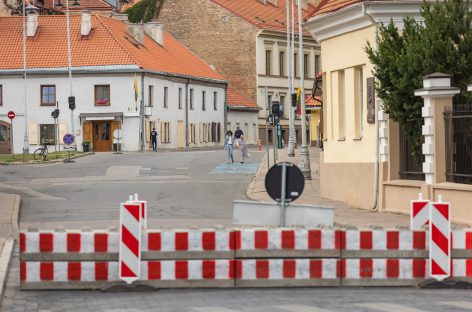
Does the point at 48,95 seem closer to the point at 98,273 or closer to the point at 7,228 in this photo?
the point at 7,228

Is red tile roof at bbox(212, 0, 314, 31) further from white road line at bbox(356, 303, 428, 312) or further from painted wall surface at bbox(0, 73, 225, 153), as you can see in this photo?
white road line at bbox(356, 303, 428, 312)

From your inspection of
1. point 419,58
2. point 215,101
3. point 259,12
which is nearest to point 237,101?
point 215,101

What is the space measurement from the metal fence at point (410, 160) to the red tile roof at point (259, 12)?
78.5m

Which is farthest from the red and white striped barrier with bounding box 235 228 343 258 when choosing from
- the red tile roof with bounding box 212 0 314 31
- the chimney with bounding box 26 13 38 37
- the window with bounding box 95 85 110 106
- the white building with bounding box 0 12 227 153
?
the red tile roof with bounding box 212 0 314 31

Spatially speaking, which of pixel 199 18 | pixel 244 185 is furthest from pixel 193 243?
pixel 199 18

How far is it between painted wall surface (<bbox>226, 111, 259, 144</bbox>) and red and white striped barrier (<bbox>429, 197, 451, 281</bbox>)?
87792mm

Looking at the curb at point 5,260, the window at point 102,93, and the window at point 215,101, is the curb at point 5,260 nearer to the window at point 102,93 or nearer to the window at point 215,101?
the window at point 102,93

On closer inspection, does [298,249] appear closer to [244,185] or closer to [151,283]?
[151,283]

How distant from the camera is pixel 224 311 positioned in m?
13.0

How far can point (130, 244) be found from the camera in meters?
14.8

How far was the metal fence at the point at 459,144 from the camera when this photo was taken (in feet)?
77.9

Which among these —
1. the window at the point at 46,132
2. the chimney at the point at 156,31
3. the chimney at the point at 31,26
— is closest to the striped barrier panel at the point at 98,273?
the window at the point at 46,132

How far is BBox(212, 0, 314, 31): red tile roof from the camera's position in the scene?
10662 centimetres

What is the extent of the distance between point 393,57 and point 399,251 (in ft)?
39.4
